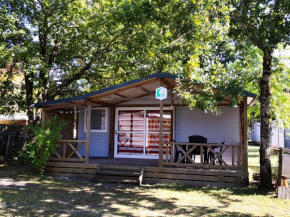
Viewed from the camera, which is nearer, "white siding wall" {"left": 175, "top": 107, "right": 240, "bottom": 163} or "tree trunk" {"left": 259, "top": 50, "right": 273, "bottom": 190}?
"tree trunk" {"left": 259, "top": 50, "right": 273, "bottom": 190}

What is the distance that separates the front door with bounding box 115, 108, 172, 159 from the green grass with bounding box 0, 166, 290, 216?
3.37m

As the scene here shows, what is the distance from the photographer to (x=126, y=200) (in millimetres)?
6387

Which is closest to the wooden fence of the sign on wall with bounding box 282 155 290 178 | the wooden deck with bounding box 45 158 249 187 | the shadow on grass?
the wooden deck with bounding box 45 158 249 187

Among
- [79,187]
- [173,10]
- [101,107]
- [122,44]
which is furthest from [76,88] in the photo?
[173,10]

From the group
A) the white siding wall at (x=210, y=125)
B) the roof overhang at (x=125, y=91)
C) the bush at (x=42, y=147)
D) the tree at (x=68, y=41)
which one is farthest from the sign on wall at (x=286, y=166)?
the bush at (x=42, y=147)

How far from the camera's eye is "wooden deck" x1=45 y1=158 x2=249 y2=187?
26.0ft

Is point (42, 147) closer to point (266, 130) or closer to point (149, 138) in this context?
point (149, 138)

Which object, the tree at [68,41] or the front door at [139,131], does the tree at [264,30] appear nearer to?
the tree at [68,41]

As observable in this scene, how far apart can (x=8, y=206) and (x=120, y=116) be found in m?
6.48

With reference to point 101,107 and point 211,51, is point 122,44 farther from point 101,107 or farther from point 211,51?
point 211,51

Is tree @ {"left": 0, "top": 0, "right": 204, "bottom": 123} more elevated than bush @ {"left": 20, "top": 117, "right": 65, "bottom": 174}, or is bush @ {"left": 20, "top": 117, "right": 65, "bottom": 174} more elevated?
tree @ {"left": 0, "top": 0, "right": 204, "bottom": 123}

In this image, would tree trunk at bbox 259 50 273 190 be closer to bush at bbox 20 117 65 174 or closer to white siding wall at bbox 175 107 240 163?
white siding wall at bbox 175 107 240 163

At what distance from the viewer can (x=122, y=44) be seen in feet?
38.0

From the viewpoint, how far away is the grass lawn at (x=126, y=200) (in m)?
5.50
